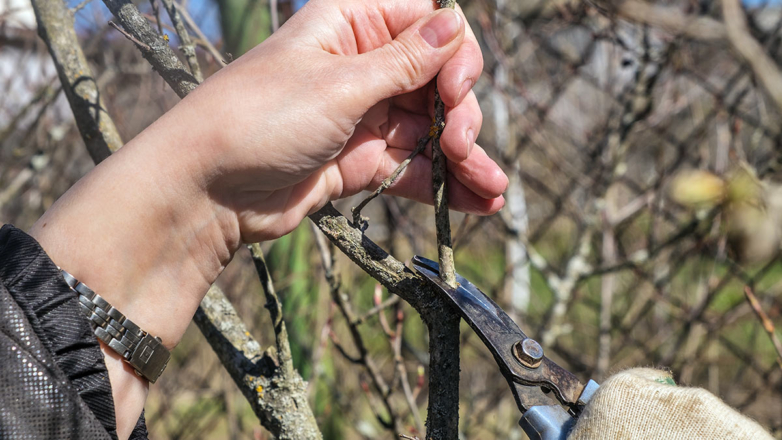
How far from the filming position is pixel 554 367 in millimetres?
1124

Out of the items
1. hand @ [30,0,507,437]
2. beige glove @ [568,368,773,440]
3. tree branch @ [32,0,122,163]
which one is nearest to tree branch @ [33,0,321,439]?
tree branch @ [32,0,122,163]

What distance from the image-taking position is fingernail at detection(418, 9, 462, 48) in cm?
104

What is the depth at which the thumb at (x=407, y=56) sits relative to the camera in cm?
103

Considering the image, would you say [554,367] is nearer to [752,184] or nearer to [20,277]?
[20,277]

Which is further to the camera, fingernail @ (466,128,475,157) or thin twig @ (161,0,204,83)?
thin twig @ (161,0,204,83)

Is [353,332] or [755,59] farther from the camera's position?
[353,332]

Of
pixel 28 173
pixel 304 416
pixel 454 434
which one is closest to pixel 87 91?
pixel 304 416

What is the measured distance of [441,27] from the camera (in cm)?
104

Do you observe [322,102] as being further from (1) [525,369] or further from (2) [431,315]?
(1) [525,369]

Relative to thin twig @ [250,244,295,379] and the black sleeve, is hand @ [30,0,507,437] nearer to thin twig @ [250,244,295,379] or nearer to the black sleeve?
the black sleeve

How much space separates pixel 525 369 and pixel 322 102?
2.06 feet

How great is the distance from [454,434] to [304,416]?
1.27 ft

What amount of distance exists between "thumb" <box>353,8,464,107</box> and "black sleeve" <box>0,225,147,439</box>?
0.61 m

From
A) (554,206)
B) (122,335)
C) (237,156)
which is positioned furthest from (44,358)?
(554,206)
